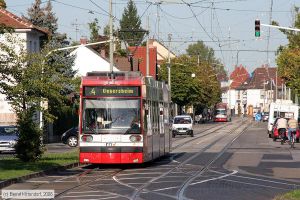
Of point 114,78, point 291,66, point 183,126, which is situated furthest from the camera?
point 291,66

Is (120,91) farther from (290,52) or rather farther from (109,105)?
(290,52)

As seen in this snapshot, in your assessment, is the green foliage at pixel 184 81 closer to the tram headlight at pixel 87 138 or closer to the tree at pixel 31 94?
the tree at pixel 31 94

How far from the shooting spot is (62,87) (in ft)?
99.1

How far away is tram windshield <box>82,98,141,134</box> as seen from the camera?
28094 millimetres

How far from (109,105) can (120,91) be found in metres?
0.61

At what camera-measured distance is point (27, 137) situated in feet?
96.0

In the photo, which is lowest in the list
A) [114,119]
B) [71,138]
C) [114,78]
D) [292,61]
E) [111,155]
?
[71,138]

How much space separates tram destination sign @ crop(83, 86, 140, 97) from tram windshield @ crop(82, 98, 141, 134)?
19 centimetres

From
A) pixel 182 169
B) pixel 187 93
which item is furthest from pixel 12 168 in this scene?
pixel 187 93

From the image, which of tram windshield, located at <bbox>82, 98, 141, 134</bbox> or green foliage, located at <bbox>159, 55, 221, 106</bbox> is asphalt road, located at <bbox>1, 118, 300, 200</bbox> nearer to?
tram windshield, located at <bbox>82, 98, 141, 134</bbox>

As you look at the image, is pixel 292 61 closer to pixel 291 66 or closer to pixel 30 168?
pixel 291 66

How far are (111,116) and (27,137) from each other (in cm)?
320

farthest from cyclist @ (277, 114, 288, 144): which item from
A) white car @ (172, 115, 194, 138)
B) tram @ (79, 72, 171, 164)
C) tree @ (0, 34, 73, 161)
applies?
tree @ (0, 34, 73, 161)

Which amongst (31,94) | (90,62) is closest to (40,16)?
(90,62)
